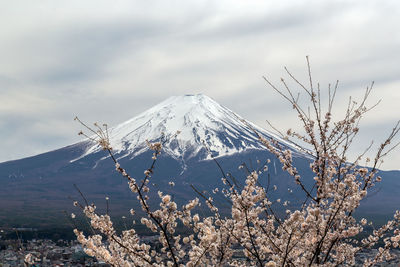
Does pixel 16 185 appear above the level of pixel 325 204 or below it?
above

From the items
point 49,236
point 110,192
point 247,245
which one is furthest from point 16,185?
point 247,245

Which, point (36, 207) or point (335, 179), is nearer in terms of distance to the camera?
point (335, 179)

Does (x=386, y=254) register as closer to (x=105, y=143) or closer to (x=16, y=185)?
(x=105, y=143)

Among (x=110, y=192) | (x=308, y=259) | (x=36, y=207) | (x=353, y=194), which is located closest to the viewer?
(x=353, y=194)

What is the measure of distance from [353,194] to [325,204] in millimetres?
857

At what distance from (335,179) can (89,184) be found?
191789 millimetres

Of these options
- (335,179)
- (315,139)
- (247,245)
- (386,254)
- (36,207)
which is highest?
(36,207)

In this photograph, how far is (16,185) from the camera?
7421 inches

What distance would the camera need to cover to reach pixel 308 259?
657 cm

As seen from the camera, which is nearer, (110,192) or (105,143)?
(105,143)

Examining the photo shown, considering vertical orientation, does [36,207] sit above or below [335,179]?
above

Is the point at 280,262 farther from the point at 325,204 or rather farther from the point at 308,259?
the point at 325,204

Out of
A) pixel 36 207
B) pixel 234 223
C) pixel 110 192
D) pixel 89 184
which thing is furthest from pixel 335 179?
pixel 89 184

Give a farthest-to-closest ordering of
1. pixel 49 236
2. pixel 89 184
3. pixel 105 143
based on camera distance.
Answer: pixel 89 184 → pixel 49 236 → pixel 105 143
